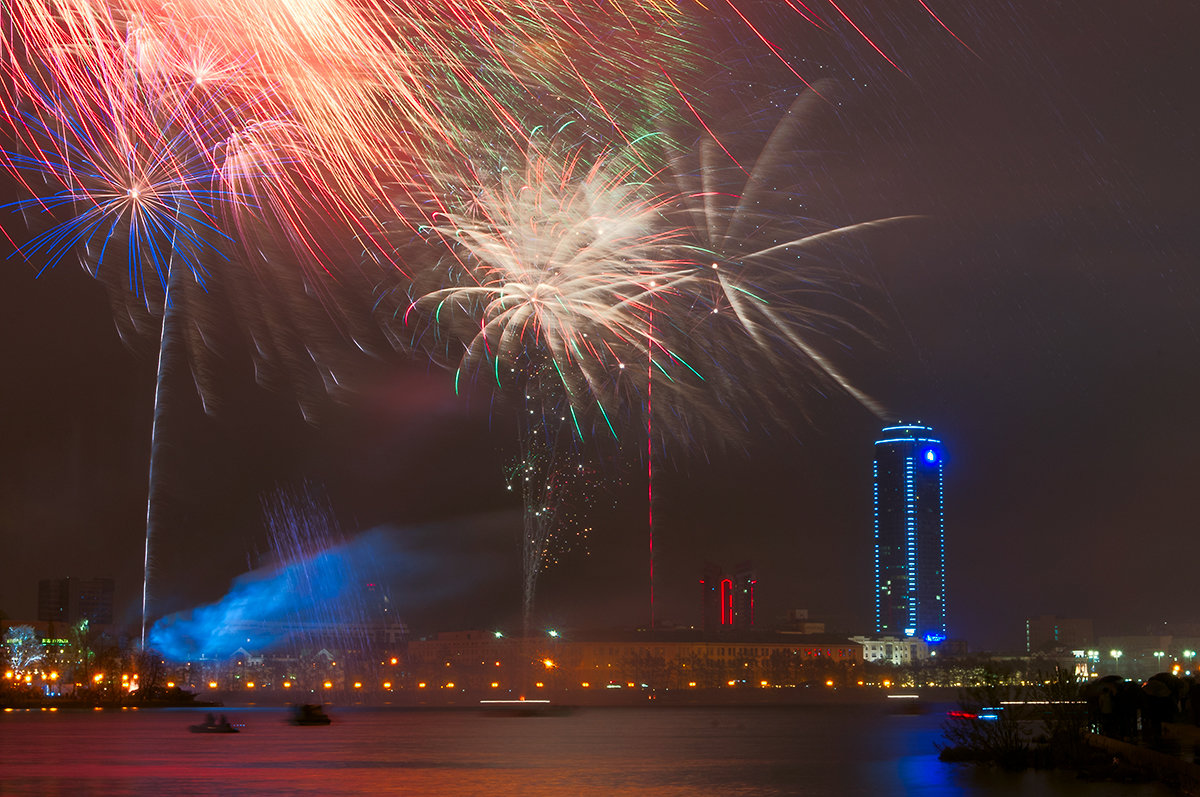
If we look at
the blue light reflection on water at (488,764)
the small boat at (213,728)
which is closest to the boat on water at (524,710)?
the blue light reflection on water at (488,764)

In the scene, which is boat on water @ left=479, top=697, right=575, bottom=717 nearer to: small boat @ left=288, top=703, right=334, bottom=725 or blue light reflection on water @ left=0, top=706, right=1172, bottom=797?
small boat @ left=288, top=703, right=334, bottom=725

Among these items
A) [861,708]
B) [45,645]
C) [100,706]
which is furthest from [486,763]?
[45,645]

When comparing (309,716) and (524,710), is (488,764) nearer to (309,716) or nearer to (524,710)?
(309,716)

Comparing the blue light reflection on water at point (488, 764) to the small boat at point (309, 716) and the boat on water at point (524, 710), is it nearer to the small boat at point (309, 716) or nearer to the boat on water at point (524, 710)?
the small boat at point (309, 716)

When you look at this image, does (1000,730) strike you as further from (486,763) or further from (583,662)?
(583,662)

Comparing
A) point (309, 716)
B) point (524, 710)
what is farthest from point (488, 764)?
point (524, 710)

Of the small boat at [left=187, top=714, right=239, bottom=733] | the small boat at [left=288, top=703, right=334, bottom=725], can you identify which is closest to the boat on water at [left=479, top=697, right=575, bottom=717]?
the small boat at [left=288, top=703, right=334, bottom=725]
